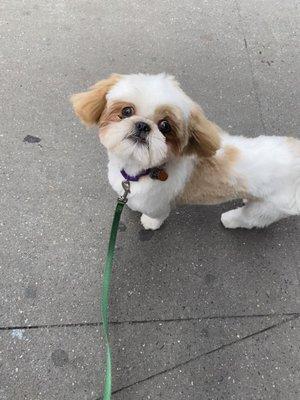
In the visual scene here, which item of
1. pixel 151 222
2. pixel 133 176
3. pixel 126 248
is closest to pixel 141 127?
pixel 133 176

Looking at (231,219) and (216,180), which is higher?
(216,180)

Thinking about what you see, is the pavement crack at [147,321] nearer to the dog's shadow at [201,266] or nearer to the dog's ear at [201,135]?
the dog's shadow at [201,266]

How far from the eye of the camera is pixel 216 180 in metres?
2.25

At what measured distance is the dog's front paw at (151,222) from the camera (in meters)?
2.67

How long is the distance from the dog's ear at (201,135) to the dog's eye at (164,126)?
123 mm

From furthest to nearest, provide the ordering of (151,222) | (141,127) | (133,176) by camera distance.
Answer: (151,222) → (133,176) → (141,127)

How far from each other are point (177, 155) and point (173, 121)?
22cm

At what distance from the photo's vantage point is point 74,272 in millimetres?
2588

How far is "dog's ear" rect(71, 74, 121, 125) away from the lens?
6.07 feet

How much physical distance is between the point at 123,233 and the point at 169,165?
86cm

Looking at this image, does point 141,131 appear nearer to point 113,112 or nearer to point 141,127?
point 141,127

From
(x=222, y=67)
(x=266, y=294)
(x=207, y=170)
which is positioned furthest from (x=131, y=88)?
(x=222, y=67)

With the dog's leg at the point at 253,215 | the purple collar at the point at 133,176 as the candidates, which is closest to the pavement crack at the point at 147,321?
the dog's leg at the point at 253,215

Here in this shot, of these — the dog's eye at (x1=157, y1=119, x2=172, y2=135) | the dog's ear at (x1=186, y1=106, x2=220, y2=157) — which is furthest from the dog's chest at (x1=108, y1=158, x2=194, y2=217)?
the dog's eye at (x1=157, y1=119, x2=172, y2=135)
